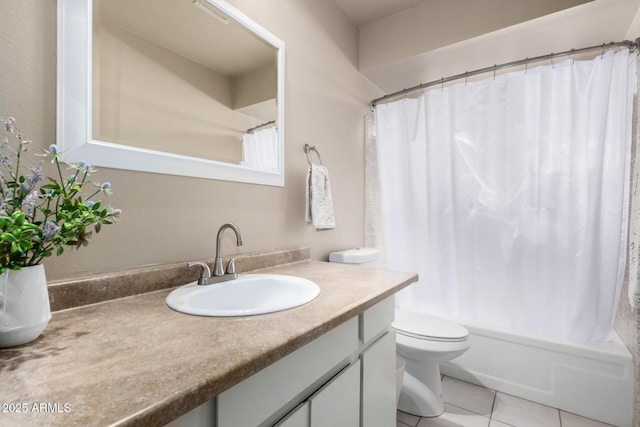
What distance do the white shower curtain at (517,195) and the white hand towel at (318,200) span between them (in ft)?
2.37

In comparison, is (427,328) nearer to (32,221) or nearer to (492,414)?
(492,414)

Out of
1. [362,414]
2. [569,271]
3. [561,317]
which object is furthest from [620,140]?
[362,414]

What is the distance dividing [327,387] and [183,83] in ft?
3.63

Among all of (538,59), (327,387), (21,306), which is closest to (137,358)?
(21,306)

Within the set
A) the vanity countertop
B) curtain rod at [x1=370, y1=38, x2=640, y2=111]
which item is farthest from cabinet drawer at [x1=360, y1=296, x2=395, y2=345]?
curtain rod at [x1=370, y1=38, x2=640, y2=111]

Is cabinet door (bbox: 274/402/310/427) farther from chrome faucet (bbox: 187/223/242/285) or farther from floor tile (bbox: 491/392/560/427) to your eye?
floor tile (bbox: 491/392/560/427)

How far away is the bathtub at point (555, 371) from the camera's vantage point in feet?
4.96

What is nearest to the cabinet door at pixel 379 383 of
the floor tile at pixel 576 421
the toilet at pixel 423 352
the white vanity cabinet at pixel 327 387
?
the white vanity cabinet at pixel 327 387

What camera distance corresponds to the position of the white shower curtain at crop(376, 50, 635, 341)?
155cm

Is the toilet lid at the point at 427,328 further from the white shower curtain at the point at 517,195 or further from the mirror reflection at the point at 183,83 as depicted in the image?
the mirror reflection at the point at 183,83

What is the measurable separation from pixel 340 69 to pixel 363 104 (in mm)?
362

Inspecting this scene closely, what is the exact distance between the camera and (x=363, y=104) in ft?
7.36

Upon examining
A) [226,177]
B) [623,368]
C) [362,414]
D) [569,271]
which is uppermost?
[226,177]

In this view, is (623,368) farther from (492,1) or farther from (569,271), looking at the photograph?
(492,1)
